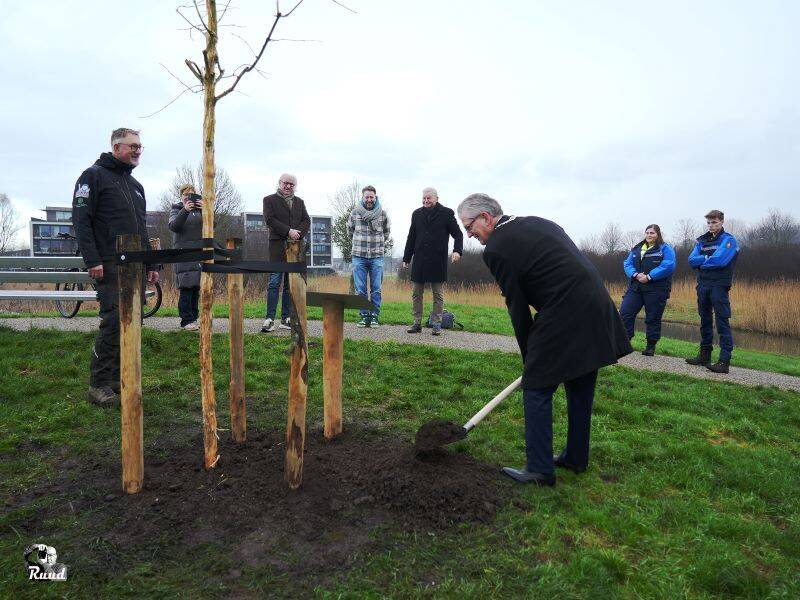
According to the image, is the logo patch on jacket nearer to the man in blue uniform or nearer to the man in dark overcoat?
the man in dark overcoat

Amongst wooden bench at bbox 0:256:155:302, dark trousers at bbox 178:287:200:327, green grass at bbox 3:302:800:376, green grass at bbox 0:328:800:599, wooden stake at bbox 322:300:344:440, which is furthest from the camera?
green grass at bbox 3:302:800:376

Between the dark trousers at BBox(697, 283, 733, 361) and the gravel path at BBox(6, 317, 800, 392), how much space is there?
432 millimetres

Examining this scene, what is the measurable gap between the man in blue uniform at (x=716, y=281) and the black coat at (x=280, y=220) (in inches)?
244

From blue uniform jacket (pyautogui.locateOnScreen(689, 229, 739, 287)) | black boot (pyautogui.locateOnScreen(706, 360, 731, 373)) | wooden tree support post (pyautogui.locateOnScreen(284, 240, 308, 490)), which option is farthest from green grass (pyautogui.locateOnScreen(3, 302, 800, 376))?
wooden tree support post (pyautogui.locateOnScreen(284, 240, 308, 490))

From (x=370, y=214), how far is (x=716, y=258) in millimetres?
5409

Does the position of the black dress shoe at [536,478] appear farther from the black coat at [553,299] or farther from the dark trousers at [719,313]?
the dark trousers at [719,313]

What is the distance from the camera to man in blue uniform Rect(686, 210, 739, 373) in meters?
7.95

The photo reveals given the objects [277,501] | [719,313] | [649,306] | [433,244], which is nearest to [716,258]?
[719,313]

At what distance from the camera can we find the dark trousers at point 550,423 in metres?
3.66

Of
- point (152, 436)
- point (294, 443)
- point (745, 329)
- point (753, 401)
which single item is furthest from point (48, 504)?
point (745, 329)

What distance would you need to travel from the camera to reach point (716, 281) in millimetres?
8094

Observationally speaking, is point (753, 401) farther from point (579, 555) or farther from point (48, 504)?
point (48, 504)

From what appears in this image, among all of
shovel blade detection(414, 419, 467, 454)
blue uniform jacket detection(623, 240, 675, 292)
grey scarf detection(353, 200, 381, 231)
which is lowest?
shovel blade detection(414, 419, 467, 454)

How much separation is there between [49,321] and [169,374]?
4.59m
